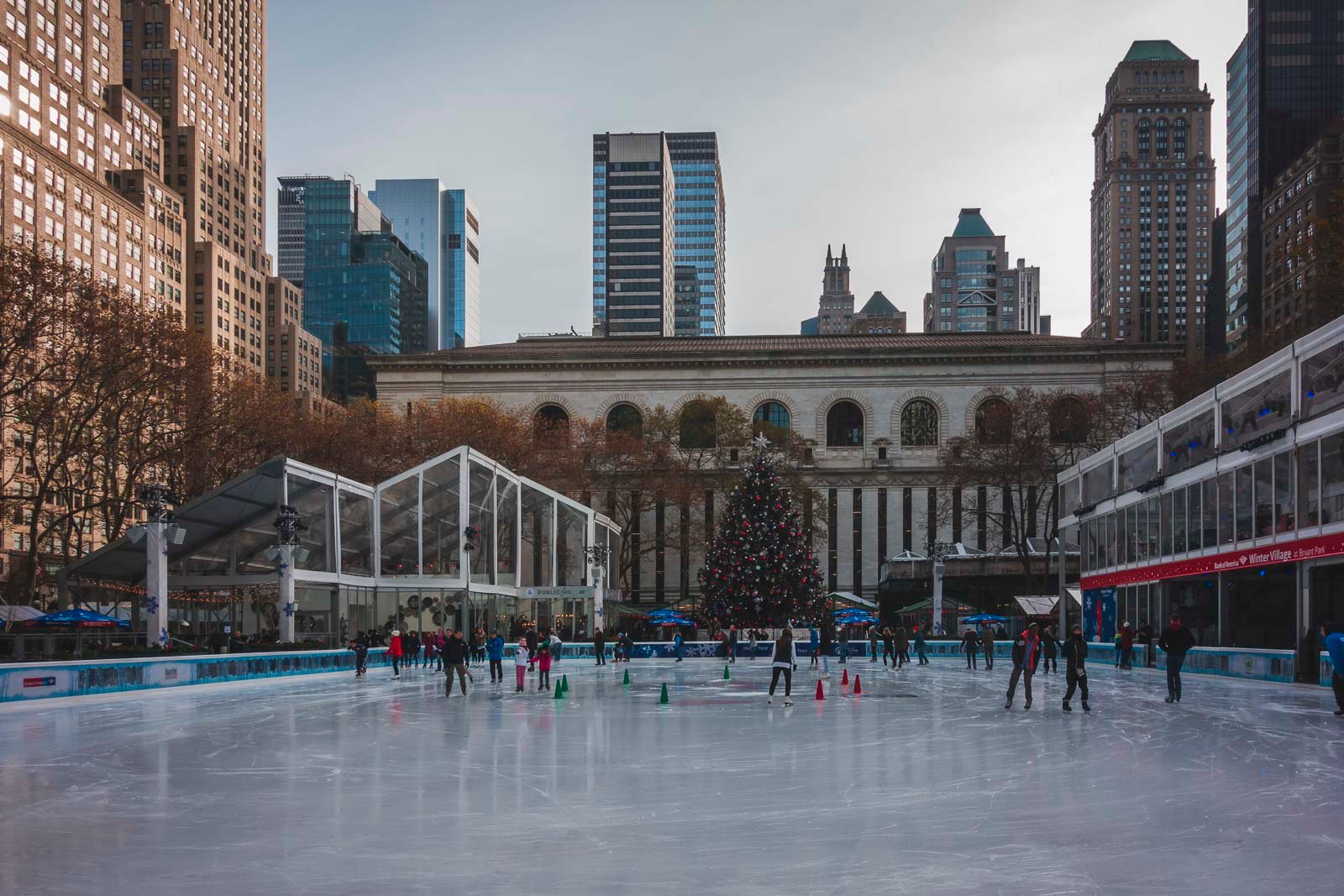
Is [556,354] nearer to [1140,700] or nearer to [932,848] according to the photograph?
[1140,700]

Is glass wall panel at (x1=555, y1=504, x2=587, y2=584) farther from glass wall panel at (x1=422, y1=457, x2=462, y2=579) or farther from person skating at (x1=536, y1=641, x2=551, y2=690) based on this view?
person skating at (x1=536, y1=641, x2=551, y2=690)

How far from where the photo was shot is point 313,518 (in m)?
43.0

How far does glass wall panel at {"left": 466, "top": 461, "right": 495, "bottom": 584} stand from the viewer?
50.8 meters

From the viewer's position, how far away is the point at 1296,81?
Answer: 128 meters

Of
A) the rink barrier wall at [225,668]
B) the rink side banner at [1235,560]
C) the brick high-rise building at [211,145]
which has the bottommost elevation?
the rink barrier wall at [225,668]

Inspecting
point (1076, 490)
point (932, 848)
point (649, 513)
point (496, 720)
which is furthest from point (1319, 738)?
point (649, 513)

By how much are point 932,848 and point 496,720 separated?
12855 mm

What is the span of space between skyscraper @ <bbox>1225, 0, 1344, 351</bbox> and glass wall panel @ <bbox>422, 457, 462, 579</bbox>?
98197 mm

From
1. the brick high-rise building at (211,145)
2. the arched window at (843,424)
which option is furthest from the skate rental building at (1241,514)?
the brick high-rise building at (211,145)

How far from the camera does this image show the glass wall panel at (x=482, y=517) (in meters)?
50.8

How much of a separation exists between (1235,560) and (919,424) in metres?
59.8

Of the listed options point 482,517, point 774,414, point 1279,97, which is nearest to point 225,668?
point 482,517

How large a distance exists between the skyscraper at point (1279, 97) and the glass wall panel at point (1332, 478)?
99.8 meters

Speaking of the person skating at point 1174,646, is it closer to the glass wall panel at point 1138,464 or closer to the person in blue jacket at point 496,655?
the person in blue jacket at point 496,655
